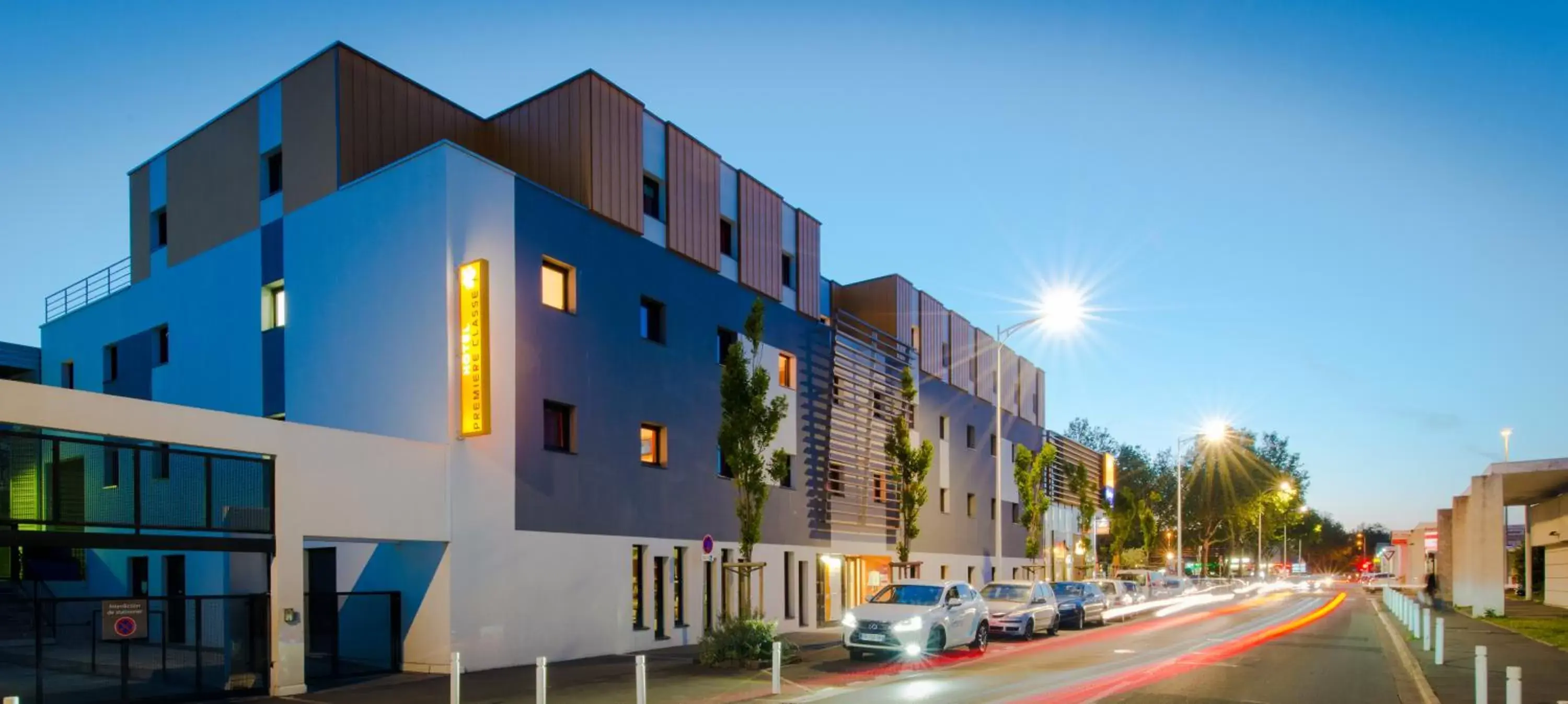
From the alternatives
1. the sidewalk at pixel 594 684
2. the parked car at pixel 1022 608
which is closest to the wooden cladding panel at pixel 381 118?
the sidewalk at pixel 594 684

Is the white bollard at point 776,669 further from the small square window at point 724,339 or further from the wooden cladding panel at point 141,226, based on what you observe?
the wooden cladding panel at point 141,226

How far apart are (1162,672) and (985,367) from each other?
3172cm

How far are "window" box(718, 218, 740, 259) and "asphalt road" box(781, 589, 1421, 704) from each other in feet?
40.7

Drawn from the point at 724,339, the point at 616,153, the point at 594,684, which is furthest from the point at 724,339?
the point at 594,684

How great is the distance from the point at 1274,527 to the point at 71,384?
4104 inches

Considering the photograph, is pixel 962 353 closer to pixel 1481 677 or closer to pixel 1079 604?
pixel 1079 604

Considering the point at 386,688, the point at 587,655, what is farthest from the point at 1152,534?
the point at 386,688

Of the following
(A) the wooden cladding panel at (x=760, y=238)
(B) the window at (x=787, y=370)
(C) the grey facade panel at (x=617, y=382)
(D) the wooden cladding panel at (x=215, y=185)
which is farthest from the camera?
(B) the window at (x=787, y=370)

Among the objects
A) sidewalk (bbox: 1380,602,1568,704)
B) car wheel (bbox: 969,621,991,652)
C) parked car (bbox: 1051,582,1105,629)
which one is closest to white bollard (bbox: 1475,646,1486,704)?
sidewalk (bbox: 1380,602,1568,704)

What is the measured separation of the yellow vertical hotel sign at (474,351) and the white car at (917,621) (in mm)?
8384

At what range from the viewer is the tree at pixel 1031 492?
4916cm

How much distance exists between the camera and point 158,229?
2981 centimetres

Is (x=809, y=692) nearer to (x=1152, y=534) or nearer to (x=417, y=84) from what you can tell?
(x=417, y=84)

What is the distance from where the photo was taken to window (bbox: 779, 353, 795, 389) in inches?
1270
